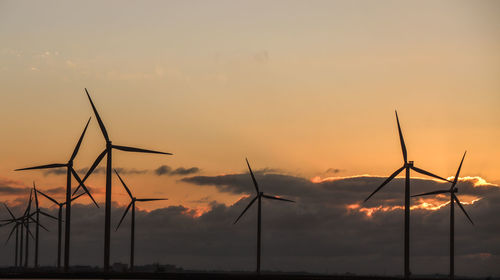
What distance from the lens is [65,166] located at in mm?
139000

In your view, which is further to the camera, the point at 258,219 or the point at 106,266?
the point at 258,219

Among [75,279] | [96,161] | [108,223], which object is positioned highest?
[96,161]

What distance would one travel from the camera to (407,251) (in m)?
117

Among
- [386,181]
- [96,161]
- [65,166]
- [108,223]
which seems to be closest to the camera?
[108,223]

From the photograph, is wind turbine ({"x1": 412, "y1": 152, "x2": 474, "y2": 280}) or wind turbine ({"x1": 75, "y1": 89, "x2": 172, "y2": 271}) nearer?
wind turbine ({"x1": 75, "y1": 89, "x2": 172, "y2": 271})

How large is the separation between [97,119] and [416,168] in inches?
1982

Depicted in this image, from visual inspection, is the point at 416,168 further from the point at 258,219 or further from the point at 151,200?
the point at 151,200

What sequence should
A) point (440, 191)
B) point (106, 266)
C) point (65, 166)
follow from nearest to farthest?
point (106, 266) → point (65, 166) → point (440, 191)

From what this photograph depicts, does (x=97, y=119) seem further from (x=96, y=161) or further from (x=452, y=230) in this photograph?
(x=452, y=230)

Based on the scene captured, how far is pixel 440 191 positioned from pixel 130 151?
228 ft

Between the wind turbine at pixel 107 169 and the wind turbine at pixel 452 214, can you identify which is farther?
the wind turbine at pixel 452 214

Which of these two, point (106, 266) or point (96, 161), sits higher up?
point (96, 161)

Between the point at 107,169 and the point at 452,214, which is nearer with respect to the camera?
the point at 107,169

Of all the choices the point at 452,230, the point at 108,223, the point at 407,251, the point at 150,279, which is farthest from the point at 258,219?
the point at 108,223
